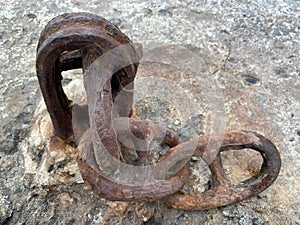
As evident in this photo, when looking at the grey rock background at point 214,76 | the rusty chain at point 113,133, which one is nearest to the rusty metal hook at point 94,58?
the rusty chain at point 113,133

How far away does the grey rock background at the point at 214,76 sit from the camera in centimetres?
115

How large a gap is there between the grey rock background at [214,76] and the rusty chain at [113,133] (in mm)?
86

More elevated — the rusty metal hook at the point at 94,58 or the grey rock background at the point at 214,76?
the rusty metal hook at the point at 94,58

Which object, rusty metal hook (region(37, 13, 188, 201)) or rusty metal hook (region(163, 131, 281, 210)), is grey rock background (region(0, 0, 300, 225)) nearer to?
rusty metal hook (region(163, 131, 281, 210))

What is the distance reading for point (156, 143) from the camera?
1.23m

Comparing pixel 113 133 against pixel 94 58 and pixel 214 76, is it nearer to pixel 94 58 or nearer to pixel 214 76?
pixel 94 58

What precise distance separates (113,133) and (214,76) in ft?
1.75

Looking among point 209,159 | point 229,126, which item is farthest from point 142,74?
point 209,159

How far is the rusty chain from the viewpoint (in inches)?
38.8

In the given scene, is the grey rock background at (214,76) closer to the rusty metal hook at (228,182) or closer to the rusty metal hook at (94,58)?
the rusty metal hook at (228,182)

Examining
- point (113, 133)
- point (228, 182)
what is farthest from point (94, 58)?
point (228, 182)

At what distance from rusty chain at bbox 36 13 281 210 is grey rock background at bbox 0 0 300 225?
0.28ft

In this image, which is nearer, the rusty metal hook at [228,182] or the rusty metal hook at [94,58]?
the rusty metal hook at [94,58]

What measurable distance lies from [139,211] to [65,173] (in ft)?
0.74
